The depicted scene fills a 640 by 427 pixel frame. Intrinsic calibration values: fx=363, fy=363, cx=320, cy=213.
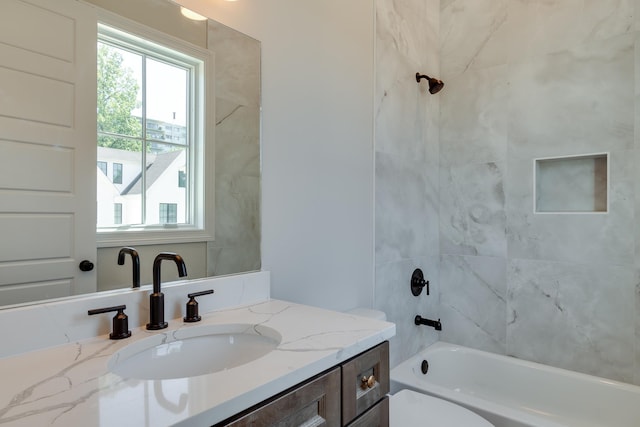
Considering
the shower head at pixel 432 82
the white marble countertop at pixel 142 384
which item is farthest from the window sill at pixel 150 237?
the shower head at pixel 432 82

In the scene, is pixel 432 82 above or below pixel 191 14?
above

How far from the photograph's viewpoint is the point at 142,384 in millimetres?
639

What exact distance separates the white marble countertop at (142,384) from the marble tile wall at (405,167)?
1.16 meters

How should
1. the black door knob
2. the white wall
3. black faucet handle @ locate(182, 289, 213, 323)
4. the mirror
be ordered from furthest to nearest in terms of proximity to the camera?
the white wall → the mirror → black faucet handle @ locate(182, 289, 213, 323) → the black door knob

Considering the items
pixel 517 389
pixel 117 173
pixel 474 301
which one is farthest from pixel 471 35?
pixel 117 173

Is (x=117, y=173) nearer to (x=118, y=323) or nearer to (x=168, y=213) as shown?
(x=168, y=213)

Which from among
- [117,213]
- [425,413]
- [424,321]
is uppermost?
[117,213]

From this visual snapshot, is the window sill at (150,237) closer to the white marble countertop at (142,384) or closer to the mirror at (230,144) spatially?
the mirror at (230,144)

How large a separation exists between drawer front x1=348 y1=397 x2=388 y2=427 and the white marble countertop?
0.58ft

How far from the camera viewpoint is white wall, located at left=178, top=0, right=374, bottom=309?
1.40 m

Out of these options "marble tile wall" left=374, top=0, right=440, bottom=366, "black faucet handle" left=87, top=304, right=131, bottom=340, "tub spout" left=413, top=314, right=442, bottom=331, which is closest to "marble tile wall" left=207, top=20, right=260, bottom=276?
"black faucet handle" left=87, top=304, right=131, bottom=340

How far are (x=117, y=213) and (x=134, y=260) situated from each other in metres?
0.14

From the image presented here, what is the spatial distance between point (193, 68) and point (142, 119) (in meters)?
0.26

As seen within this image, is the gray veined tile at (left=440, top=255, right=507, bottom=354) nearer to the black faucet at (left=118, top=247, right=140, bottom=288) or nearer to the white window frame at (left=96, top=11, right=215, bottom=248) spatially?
the white window frame at (left=96, top=11, right=215, bottom=248)
